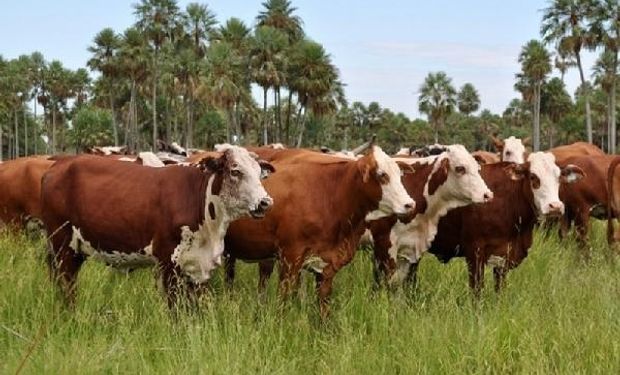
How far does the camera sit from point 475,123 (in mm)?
91250

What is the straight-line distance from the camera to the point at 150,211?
6.46 metres

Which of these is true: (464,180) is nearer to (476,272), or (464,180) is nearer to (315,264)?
(476,272)

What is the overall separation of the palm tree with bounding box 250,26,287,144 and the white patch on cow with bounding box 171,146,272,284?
3730 cm

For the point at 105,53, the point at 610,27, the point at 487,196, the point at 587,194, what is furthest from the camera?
the point at 105,53

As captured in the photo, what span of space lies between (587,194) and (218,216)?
7119 mm

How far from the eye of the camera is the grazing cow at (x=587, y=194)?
11180mm

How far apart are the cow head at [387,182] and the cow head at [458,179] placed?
102 centimetres

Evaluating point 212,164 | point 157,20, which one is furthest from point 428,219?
point 157,20

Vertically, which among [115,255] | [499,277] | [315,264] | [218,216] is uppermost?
[218,216]

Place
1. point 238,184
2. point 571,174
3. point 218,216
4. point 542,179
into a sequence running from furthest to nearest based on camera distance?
point 571,174 → point 542,179 → point 218,216 → point 238,184

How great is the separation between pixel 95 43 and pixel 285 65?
61.4 ft

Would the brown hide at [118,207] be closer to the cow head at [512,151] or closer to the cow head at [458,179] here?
the cow head at [458,179]

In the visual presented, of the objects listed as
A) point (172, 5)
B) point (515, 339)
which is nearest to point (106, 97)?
point (172, 5)

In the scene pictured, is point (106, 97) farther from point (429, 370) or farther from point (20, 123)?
point (429, 370)
